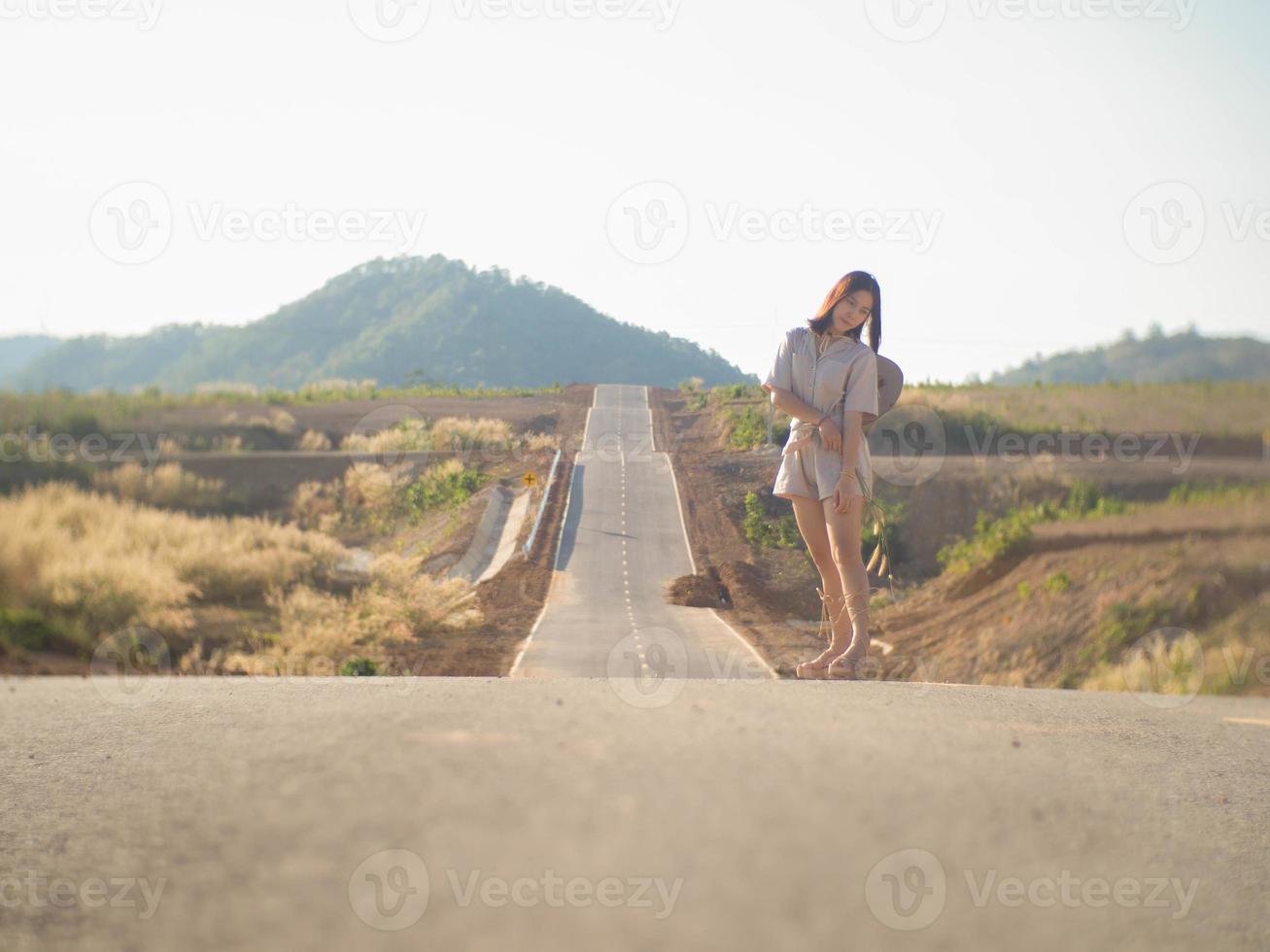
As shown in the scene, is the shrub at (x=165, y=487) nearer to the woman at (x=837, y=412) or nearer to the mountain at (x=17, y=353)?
the mountain at (x=17, y=353)

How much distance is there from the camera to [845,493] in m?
5.01

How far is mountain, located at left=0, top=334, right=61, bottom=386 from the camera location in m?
11.7

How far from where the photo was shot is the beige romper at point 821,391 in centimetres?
503

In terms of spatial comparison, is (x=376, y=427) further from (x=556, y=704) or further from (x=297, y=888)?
(x=297, y=888)

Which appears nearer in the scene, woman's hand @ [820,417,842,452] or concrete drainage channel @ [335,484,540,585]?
woman's hand @ [820,417,842,452]

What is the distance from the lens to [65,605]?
33.9 ft

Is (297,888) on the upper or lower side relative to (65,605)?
upper

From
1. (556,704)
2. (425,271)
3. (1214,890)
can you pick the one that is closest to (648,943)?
(1214,890)

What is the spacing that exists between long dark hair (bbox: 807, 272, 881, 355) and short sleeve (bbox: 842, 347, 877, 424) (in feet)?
0.45

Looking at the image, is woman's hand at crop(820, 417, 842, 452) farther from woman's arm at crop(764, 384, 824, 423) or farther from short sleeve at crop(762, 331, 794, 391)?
short sleeve at crop(762, 331, 794, 391)

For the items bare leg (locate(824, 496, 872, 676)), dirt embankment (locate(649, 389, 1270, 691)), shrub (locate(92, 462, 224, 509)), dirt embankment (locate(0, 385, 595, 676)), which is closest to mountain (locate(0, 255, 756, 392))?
dirt embankment (locate(0, 385, 595, 676))

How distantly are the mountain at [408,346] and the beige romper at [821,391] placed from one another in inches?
259

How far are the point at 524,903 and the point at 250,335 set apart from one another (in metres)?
11.9

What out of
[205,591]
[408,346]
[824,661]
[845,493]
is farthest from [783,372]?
[408,346]
